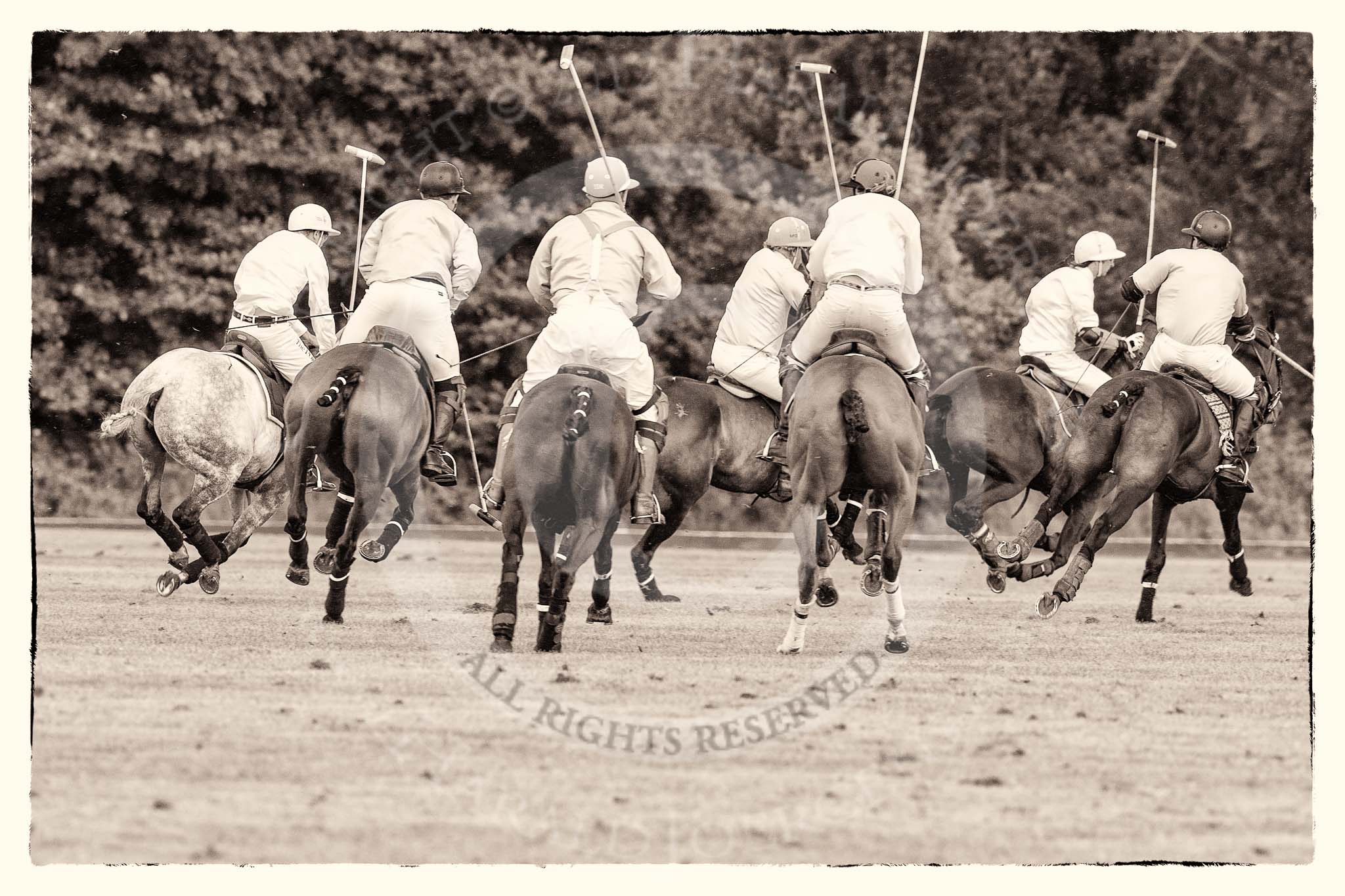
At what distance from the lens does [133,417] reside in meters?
13.1

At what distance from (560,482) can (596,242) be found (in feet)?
5.59

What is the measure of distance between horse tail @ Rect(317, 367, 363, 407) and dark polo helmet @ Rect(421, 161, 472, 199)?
172 cm

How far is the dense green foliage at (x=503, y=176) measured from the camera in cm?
2386

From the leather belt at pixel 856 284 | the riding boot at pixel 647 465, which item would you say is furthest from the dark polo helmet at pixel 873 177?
the riding boot at pixel 647 465

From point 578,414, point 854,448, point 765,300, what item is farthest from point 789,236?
point 578,414

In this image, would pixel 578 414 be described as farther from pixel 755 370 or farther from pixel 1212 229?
pixel 1212 229

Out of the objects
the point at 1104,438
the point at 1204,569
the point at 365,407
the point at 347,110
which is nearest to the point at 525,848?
the point at 365,407

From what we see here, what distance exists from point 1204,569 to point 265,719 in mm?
13036

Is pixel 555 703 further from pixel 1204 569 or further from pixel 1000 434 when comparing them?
pixel 1204 569

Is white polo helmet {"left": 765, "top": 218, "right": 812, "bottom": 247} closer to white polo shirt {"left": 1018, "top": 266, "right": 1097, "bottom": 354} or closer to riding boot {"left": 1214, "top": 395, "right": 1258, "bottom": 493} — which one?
white polo shirt {"left": 1018, "top": 266, "right": 1097, "bottom": 354}

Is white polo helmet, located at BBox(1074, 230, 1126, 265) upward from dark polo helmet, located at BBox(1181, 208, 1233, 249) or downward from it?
downward

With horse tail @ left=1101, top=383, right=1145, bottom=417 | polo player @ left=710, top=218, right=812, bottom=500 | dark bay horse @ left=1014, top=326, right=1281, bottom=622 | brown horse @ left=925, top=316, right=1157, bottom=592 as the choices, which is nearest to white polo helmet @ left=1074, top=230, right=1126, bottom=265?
brown horse @ left=925, top=316, right=1157, bottom=592

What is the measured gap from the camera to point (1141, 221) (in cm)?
2617

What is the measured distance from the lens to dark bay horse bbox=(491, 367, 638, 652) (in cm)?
1030
